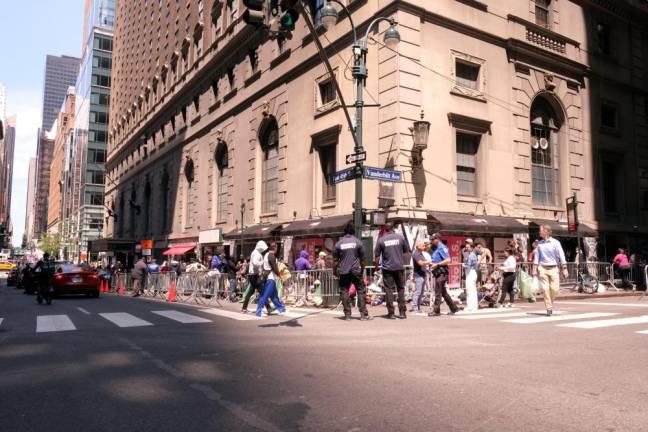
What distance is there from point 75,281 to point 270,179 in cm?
1031

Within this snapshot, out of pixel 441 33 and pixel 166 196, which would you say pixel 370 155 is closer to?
pixel 441 33

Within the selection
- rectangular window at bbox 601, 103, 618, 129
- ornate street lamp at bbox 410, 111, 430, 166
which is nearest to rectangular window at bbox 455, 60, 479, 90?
ornate street lamp at bbox 410, 111, 430, 166

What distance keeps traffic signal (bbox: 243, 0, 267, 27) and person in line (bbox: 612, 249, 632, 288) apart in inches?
683

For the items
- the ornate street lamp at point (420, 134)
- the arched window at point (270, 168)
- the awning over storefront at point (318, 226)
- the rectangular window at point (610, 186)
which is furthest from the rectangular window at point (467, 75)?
the arched window at point (270, 168)

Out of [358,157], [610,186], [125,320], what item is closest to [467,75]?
[358,157]

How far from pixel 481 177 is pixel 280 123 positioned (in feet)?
33.1

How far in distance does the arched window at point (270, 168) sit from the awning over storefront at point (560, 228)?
39.6 ft

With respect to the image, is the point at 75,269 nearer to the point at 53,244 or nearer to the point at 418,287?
the point at 418,287

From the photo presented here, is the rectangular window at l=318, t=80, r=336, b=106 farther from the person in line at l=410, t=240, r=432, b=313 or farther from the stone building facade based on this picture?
→ the person in line at l=410, t=240, r=432, b=313

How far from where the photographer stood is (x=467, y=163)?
62.7ft

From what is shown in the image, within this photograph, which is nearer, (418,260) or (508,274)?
(418,260)

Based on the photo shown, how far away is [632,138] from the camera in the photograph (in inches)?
971

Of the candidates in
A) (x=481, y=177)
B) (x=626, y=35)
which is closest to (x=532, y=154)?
(x=481, y=177)

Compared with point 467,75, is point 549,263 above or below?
below
